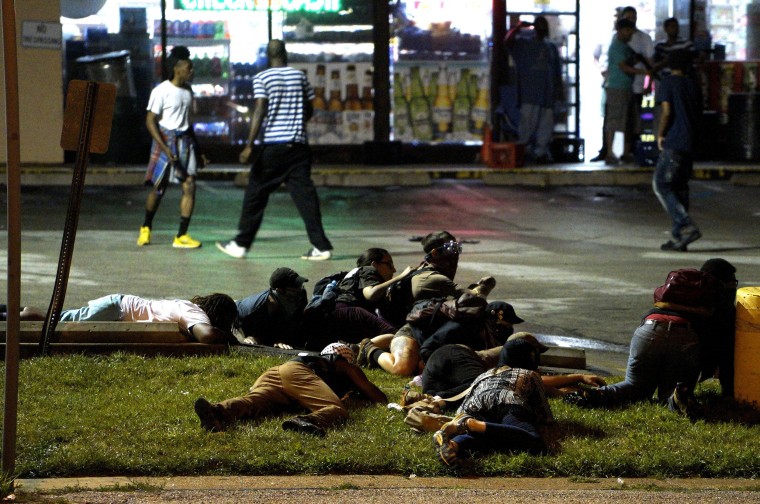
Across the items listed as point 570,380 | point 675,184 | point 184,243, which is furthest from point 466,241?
point 570,380

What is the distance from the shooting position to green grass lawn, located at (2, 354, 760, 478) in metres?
6.03

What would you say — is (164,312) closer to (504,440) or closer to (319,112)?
(504,440)

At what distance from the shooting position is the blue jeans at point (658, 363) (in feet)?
23.0

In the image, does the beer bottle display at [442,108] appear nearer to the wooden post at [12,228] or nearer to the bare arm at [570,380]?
the bare arm at [570,380]

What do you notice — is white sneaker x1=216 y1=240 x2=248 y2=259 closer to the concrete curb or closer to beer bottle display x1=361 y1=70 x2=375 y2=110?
the concrete curb

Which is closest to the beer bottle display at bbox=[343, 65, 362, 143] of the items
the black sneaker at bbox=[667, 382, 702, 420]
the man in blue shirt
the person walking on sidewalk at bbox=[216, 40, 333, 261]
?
the man in blue shirt

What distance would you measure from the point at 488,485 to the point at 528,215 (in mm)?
10154

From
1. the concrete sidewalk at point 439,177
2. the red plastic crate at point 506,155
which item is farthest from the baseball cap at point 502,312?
the red plastic crate at point 506,155

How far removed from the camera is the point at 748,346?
22.9 ft

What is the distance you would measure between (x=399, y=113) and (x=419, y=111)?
32 centimetres

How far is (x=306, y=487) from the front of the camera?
19.0 ft

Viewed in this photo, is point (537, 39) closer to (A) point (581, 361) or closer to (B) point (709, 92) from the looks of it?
(B) point (709, 92)

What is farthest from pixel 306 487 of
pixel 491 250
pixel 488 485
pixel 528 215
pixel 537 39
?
pixel 537 39

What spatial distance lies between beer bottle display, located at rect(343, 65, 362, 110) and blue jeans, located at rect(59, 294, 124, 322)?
507 inches
